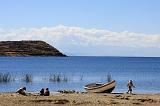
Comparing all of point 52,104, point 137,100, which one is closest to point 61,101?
point 52,104

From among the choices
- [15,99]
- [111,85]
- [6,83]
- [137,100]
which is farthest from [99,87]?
[6,83]

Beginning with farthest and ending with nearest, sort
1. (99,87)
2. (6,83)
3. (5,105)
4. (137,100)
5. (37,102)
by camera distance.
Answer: (6,83) < (99,87) < (137,100) < (37,102) < (5,105)

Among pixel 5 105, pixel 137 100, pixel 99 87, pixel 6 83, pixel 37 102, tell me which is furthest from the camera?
pixel 6 83

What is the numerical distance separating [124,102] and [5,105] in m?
8.98

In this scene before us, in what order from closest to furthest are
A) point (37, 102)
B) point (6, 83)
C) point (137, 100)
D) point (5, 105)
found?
point (5, 105) < point (37, 102) < point (137, 100) < point (6, 83)

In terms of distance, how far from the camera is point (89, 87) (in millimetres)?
46562

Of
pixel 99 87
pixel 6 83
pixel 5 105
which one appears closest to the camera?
pixel 5 105

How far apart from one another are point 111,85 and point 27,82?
75.6 ft

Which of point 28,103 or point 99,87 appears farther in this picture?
point 99,87

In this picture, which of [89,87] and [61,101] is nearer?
[61,101]

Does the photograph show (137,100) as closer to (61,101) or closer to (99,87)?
(61,101)

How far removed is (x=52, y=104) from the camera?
109ft

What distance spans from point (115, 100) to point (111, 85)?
33.5 feet

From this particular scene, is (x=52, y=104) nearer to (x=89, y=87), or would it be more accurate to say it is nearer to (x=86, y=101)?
(x=86, y=101)
